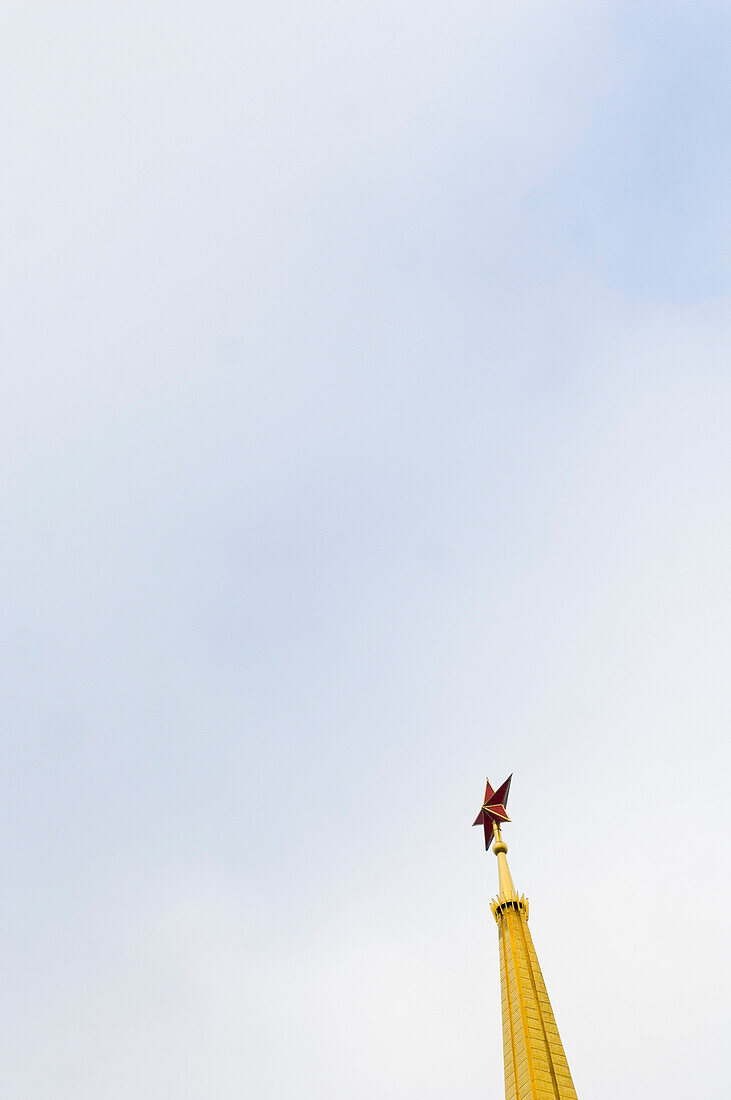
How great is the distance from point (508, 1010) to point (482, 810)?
26119 mm

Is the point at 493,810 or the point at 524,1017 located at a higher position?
the point at 493,810

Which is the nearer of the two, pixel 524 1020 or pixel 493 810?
pixel 524 1020

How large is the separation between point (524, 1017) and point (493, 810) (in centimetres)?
2764

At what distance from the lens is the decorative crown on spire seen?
104006mm

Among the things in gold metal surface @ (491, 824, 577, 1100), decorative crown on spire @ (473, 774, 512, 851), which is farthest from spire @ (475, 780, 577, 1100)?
decorative crown on spire @ (473, 774, 512, 851)

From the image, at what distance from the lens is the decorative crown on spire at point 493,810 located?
341ft

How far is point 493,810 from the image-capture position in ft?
344

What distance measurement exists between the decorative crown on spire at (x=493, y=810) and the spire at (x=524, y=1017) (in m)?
6.64

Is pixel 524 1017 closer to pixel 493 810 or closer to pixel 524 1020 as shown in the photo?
pixel 524 1020

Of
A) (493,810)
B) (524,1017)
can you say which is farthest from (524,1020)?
(493,810)

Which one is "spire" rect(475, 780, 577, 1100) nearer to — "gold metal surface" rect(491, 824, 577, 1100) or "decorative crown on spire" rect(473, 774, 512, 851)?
"gold metal surface" rect(491, 824, 577, 1100)

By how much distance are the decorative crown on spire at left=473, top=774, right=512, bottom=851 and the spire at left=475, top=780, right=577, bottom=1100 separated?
6645 millimetres

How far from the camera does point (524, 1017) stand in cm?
7938

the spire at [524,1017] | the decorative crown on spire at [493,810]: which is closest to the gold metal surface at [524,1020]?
the spire at [524,1017]
